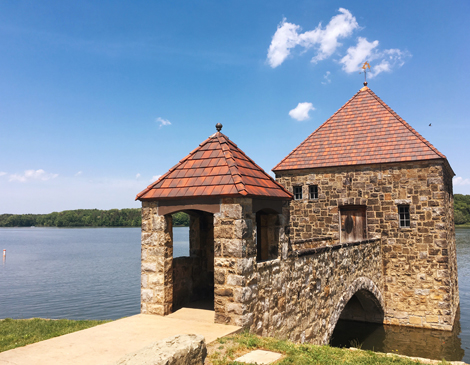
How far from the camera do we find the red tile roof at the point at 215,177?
679cm

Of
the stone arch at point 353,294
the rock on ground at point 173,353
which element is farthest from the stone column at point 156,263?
the stone arch at point 353,294

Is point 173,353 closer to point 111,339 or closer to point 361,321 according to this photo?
point 111,339

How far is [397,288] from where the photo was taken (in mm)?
15180

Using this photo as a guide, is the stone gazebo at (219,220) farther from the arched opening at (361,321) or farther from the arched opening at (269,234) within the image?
the arched opening at (361,321)

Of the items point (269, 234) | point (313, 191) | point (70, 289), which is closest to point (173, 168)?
point (269, 234)

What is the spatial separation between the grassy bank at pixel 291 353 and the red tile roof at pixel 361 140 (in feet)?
35.0

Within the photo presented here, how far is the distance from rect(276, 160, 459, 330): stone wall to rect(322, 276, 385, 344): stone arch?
96cm

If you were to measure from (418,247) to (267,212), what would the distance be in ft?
32.7

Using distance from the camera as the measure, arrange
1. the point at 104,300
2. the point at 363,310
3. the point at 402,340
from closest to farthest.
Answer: the point at 402,340 < the point at 363,310 < the point at 104,300

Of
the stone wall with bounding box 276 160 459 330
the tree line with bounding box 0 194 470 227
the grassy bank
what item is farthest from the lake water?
the tree line with bounding box 0 194 470 227

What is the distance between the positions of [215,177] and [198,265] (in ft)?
11.0

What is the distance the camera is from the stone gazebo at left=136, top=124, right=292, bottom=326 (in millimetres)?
6527

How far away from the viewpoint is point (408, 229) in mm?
14914

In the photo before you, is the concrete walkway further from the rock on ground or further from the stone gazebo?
the rock on ground
